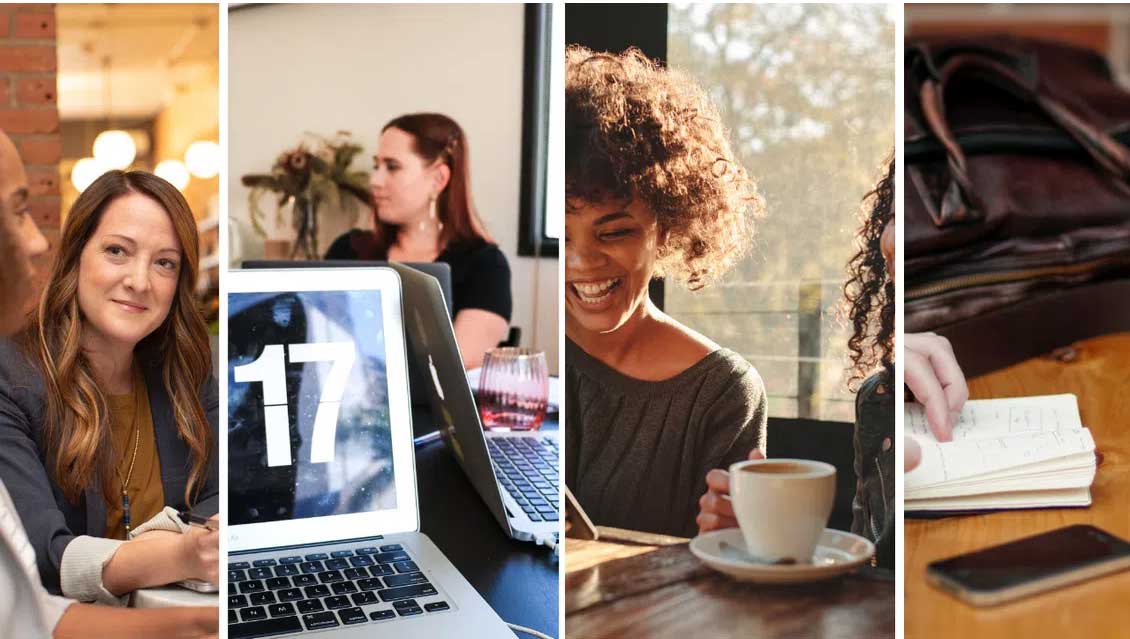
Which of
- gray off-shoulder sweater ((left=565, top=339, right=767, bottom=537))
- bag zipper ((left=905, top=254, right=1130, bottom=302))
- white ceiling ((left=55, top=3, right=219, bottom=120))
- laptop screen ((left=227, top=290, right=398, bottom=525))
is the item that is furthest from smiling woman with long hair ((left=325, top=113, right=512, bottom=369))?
bag zipper ((left=905, top=254, right=1130, bottom=302))

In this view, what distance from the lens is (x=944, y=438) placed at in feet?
6.27

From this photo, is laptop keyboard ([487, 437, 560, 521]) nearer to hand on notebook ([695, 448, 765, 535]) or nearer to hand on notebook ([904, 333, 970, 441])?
hand on notebook ([695, 448, 765, 535])

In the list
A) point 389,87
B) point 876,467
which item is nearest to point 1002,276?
point 876,467

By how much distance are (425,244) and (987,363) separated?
107cm

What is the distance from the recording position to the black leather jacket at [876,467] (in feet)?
6.24

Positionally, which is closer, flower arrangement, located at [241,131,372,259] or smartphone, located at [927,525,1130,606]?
smartphone, located at [927,525,1130,606]

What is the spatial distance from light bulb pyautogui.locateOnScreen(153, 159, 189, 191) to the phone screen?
4.97 ft

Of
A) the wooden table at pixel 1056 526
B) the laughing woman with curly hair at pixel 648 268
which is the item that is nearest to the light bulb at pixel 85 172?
the laughing woman with curly hair at pixel 648 268

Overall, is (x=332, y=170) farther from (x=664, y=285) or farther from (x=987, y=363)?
(x=987, y=363)

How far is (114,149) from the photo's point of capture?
6.08 ft

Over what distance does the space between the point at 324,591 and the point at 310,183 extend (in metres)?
0.74

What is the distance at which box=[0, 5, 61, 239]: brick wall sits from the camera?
1829 mm

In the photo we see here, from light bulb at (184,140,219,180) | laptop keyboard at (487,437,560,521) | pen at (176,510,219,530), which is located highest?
light bulb at (184,140,219,180)

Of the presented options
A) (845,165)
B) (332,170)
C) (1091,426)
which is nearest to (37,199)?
(332,170)
